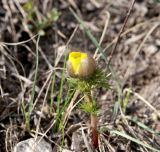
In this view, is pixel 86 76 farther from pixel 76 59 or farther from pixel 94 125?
pixel 94 125

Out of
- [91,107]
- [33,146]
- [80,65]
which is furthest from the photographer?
[33,146]

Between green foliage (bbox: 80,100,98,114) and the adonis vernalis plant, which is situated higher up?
the adonis vernalis plant

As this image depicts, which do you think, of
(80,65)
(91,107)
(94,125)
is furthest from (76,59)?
(94,125)

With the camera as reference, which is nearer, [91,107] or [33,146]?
[91,107]

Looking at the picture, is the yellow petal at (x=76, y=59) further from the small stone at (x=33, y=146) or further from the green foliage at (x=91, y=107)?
the small stone at (x=33, y=146)

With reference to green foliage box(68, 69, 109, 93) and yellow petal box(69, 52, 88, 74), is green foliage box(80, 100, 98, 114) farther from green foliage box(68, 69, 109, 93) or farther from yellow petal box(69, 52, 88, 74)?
yellow petal box(69, 52, 88, 74)

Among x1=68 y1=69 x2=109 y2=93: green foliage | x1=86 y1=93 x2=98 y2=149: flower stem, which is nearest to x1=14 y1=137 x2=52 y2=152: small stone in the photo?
x1=86 y1=93 x2=98 y2=149: flower stem
